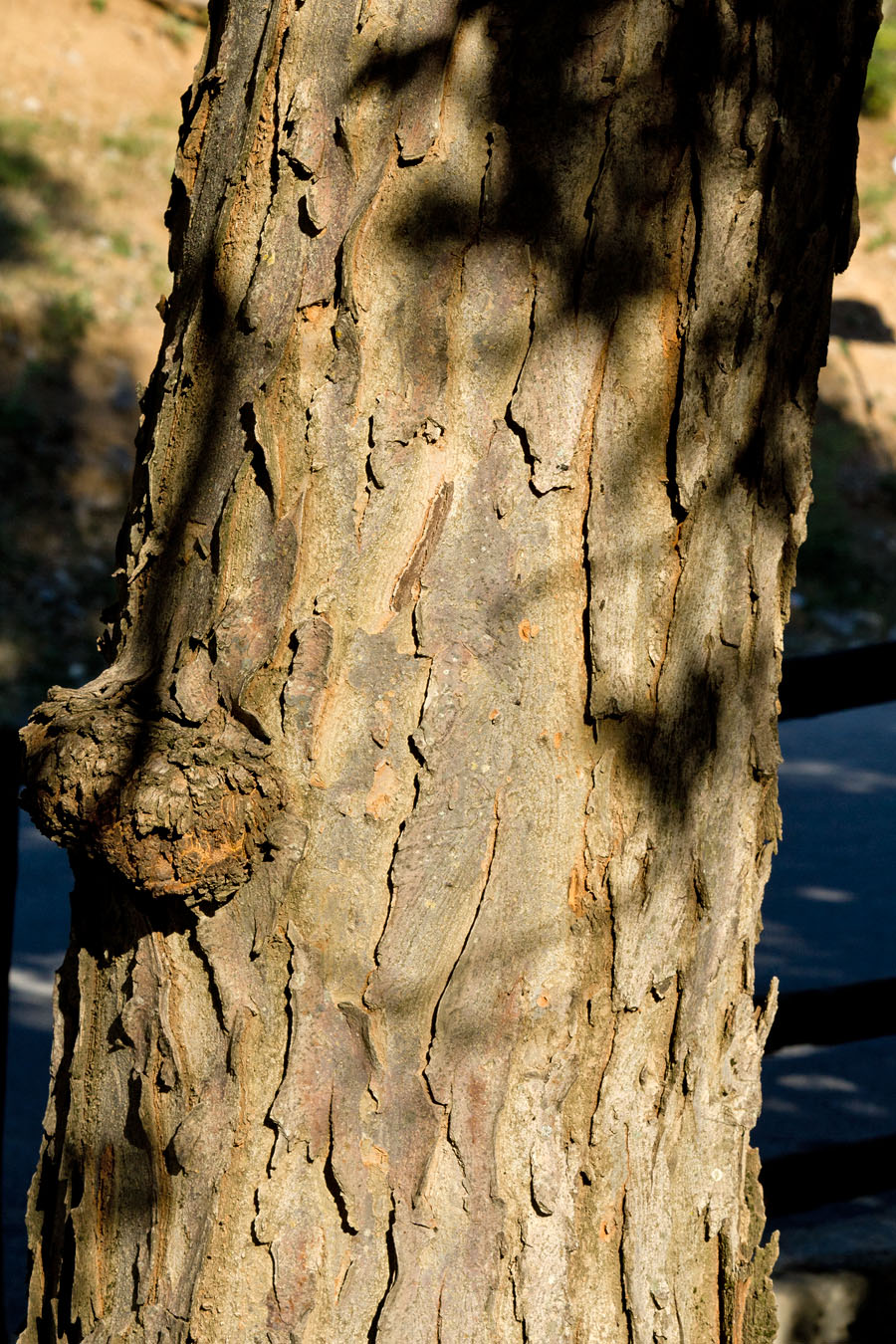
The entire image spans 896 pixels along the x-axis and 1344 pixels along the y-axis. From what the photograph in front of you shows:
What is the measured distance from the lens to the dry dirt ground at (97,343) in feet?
23.4

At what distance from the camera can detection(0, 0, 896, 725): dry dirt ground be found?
7.14m

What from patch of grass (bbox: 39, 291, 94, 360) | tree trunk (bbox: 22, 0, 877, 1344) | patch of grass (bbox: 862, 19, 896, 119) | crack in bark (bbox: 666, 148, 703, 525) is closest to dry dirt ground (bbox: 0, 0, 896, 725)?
patch of grass (bbox: 39, 291, 94, 360)

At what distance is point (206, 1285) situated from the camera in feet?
3.96

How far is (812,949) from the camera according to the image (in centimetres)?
475

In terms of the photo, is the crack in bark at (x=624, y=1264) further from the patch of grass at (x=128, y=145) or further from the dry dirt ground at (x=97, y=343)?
the patch of grass at (x=128, y=145)

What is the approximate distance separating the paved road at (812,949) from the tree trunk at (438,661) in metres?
1.82

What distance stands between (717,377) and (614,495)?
0.46 ft

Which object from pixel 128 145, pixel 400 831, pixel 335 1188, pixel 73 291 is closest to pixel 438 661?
pixel 400 831

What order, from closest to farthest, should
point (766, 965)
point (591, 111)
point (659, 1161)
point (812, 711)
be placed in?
1. point (591, 111)
2. point (659, 1161)
3. point (812, 711)
4. point (766, 965)

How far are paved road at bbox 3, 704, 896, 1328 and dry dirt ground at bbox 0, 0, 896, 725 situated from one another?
3.79 ft

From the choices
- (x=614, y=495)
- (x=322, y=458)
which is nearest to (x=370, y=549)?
(x=322, y=458)

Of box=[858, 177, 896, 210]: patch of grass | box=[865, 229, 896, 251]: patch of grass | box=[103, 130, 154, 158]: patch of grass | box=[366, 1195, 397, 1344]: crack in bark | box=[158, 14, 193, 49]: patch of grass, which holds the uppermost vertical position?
box=[158, 14, 193, 49]: patch of grass

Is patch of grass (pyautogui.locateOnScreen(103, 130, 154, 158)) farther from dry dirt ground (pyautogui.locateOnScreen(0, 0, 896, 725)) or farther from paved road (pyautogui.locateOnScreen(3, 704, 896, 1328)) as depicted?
paved road (pyautogui.locateOnScreen(3, 704, 896, 1328))

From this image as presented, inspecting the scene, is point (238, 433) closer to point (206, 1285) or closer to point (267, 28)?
point (267, 28)
